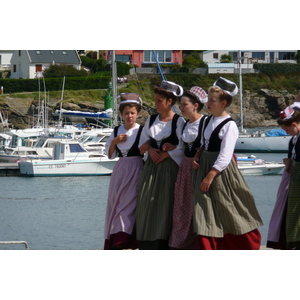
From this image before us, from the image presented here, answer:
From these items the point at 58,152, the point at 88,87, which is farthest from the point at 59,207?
the point at 88,87

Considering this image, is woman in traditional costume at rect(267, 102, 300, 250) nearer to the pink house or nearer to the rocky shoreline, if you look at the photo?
the rocky shoreline

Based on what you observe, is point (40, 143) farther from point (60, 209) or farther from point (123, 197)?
point (123, 197)

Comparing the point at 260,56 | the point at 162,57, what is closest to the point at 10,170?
the point at 162,57

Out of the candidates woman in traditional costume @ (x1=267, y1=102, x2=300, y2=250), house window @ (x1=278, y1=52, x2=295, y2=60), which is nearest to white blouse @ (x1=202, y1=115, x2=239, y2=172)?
woman in traditional costume @ (x1=267, y1=102, x2=300, y2=250)

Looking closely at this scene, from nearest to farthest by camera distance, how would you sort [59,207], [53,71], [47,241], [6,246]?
[6,246]
[47,241]
[59,207]
[53,71]

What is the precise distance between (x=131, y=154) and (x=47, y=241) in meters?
10.3

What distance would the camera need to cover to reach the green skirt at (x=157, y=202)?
5801mm

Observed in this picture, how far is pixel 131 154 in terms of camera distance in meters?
6.11

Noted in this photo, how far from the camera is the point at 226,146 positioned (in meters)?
5.50

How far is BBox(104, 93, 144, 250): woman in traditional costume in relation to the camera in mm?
5984

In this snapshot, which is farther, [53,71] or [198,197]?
[53,71]

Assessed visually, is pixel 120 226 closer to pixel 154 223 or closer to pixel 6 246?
pixel 154 223

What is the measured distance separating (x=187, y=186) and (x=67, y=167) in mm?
22922

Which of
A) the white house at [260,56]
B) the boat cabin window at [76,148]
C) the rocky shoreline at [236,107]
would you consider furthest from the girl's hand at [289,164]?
the white house at [260,56]
